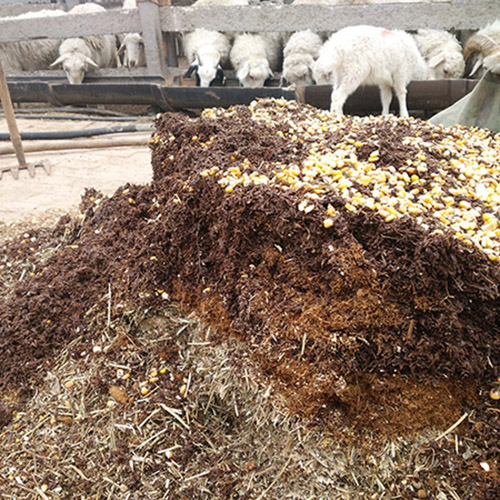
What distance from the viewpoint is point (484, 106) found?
3.74 meters

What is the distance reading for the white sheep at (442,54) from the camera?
7699mm

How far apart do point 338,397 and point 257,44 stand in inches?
361

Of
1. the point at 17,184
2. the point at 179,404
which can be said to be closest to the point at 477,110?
the point at 179,404

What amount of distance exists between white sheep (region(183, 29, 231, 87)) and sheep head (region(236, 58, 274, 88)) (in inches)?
19.4

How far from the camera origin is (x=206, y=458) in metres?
1.76

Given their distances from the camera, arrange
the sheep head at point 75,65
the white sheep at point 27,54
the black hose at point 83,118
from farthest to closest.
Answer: the white sheep at point 27,54, the sheep head at point 75,65, the black hose at point 83,118

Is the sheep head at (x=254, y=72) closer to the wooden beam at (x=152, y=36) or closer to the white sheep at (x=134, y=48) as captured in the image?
the wooden beam at (x=152, y=36)

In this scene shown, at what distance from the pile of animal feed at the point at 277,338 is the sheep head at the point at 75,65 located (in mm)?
9082

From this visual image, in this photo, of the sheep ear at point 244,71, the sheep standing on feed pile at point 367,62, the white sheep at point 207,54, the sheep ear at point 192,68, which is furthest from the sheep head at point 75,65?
the sheep standing on feed pile at point 367,62

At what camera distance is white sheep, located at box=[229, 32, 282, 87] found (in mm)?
9047

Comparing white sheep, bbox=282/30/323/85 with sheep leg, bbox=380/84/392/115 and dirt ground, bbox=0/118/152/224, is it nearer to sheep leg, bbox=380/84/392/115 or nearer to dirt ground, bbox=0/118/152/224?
sheep leg, bbox=380/84/392/115

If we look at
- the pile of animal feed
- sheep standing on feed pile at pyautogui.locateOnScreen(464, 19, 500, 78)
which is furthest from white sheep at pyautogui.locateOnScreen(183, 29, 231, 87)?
the pile of animal feed

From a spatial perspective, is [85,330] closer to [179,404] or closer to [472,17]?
[179,404]

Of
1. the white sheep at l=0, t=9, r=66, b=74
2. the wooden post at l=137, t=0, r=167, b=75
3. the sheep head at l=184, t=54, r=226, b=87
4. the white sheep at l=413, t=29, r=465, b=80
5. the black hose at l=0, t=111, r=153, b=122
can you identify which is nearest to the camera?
the white sheep at l=413, t=29, r=465, b=80
